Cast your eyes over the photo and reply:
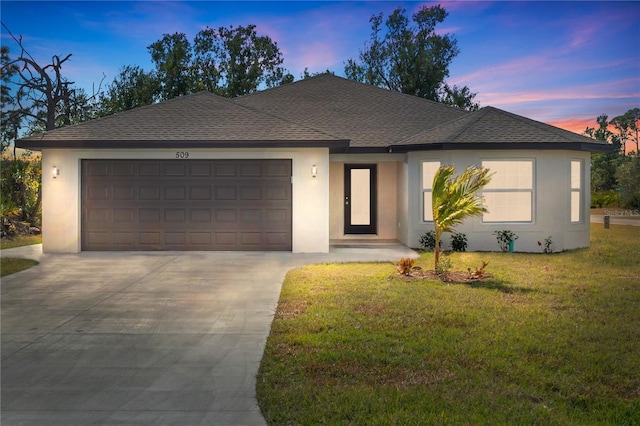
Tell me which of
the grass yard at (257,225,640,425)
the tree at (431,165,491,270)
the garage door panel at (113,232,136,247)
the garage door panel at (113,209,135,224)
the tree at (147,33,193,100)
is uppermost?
the tree at (147,33,193,100)

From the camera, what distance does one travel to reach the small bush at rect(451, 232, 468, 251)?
15133mm

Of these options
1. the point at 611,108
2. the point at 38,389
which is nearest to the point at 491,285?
the point at 38,389

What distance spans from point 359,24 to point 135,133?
24.0 meters

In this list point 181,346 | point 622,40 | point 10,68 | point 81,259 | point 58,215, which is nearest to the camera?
point 181,346

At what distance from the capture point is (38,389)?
5176mm

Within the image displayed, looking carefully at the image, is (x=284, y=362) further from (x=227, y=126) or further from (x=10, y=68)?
(x=10, y=68)

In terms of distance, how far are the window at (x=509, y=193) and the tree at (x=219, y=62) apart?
20143mm

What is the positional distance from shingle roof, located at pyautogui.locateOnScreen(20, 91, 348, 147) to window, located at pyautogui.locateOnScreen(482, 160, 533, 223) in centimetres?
442

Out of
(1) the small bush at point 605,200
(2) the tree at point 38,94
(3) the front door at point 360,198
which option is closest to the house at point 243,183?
(3) the front door at point 360,198

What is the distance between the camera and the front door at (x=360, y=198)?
18.2m

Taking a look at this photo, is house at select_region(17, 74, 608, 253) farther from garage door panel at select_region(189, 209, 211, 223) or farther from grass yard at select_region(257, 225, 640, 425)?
grass yard at select_region(257, 225, 640, 425)

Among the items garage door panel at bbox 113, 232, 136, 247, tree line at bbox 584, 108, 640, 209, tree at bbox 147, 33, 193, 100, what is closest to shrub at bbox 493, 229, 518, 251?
garage door panel at bbox 113, 232, 136, 247

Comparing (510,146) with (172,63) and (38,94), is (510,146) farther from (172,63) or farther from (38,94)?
(38,94)

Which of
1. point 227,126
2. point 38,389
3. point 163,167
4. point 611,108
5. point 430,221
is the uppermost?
point 611,108
